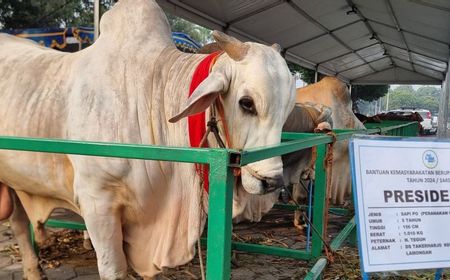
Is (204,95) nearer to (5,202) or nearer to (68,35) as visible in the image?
(5,202)

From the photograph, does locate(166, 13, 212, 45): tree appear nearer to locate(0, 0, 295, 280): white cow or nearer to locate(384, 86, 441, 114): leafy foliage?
locate(0, 0, 295, 280): white cow

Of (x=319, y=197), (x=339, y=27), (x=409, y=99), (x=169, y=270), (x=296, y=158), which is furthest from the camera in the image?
(x=409, y=99)

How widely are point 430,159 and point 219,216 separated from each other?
1.39 metres

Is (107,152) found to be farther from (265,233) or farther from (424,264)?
(265,233)

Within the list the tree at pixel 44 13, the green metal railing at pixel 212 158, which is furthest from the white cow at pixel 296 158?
the tree at pixel 44 13

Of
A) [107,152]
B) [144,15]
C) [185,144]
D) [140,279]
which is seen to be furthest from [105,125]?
[140,279]

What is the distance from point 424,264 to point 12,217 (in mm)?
2921

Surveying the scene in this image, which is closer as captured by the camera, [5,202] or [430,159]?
[430,159]

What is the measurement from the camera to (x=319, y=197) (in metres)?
2.70

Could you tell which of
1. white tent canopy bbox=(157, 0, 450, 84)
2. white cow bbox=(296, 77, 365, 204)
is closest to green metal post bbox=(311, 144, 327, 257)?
white cow bbox=(296, 77, 365, 204)

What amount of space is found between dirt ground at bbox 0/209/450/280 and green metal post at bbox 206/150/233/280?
1.98 m

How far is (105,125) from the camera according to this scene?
243 cm

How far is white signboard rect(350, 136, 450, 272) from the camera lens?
6.49 feet

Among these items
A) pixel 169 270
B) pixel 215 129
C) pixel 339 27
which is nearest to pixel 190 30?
pixel 339 27
